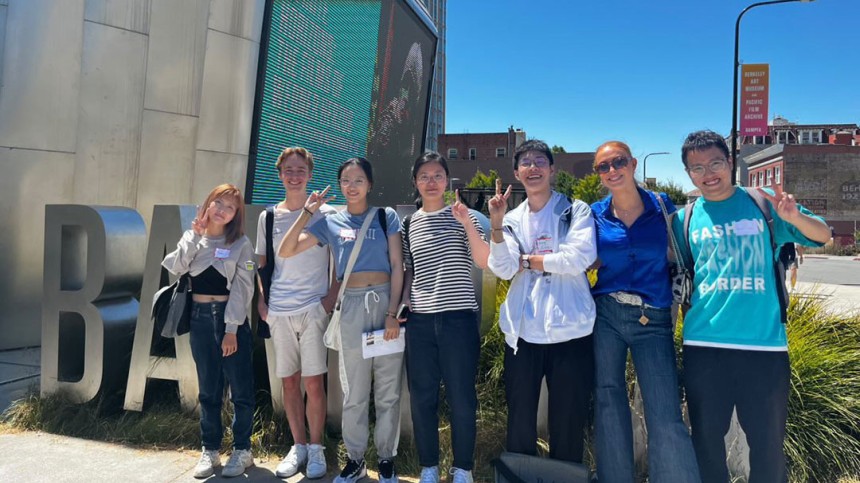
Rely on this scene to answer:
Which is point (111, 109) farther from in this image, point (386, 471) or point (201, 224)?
point (386, 471)

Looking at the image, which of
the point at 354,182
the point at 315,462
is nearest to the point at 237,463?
the point at 315,462

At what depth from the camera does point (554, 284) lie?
2709 mm

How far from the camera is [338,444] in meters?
3.59

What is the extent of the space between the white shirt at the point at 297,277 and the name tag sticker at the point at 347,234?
0.20 meters

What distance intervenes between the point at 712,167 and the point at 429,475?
2.18m

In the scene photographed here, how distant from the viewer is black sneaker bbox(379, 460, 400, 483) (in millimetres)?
3076

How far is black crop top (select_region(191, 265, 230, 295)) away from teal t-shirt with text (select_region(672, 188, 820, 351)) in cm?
262

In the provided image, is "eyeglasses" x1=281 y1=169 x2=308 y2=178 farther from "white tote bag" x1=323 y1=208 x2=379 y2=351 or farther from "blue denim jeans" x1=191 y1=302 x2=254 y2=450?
"blue denim jeans" x1=191 y1=302 x2=254 y2=450

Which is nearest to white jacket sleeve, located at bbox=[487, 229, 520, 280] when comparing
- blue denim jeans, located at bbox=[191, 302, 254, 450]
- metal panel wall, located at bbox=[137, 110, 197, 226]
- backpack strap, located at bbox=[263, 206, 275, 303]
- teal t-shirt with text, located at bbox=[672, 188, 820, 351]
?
teal t-shirt with text, located at bbox=[672, 188, 820, 351]

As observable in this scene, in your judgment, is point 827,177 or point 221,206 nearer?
point 221,206

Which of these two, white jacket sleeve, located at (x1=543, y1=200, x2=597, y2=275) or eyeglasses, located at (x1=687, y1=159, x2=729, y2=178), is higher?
eyeglasses, located at (x1=687, y1=159, x2=729, y2=178)

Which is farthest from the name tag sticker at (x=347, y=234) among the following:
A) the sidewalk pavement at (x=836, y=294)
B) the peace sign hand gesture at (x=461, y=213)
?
the sidewalk pavement at (x=836, y=294)

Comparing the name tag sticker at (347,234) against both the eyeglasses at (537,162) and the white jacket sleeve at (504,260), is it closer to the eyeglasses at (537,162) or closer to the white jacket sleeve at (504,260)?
the white jacket sleeve at (504,260)

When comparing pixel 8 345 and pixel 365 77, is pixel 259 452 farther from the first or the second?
pixel 365 77
